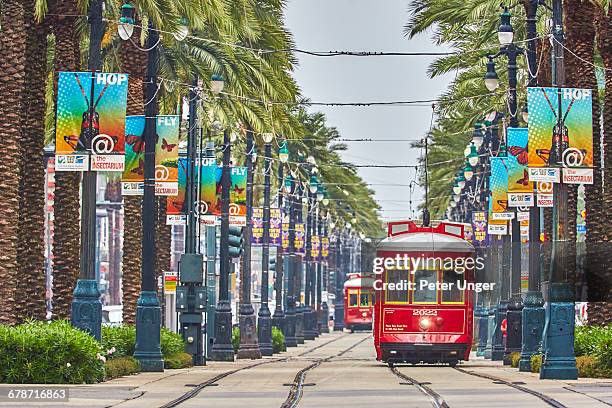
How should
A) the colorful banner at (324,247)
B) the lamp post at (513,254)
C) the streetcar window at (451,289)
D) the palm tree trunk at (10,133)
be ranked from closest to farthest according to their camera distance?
the palm tree trunk at (10,133), the lamp post at (513,254), the streetcar window at (451,289), the colorful banner at (324,247)

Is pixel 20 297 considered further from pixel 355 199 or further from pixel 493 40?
pixel 355 199

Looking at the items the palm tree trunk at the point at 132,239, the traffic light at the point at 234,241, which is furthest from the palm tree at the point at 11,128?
the traffic light at the point at 234,241

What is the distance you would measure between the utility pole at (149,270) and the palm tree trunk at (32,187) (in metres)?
3.03

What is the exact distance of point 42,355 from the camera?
2594 cm

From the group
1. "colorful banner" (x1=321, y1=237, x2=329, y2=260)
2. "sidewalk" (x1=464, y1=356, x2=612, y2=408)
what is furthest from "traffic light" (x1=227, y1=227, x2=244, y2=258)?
"colorful banner" (x1=321, y1=237, x2=329, y2=260)

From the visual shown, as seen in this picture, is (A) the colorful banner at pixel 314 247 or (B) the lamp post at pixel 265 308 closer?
(B) the lamp post at pixel 265 308

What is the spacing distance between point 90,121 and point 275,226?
1504 inches

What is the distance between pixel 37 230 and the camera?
32656 millimetres

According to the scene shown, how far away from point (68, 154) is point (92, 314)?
3208 millimetres

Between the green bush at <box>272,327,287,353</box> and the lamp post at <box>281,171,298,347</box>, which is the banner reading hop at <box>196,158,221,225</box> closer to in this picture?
the green bush at <box>272,327,287,353</box>

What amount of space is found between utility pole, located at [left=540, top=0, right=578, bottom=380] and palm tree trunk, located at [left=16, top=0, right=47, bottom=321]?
11.3 meters

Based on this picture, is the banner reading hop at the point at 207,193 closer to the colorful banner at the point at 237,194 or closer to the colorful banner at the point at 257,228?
the colorful banner at the point at 237,194

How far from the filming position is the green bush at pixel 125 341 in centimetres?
3359

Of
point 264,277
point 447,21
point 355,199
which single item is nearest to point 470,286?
point 447,21
